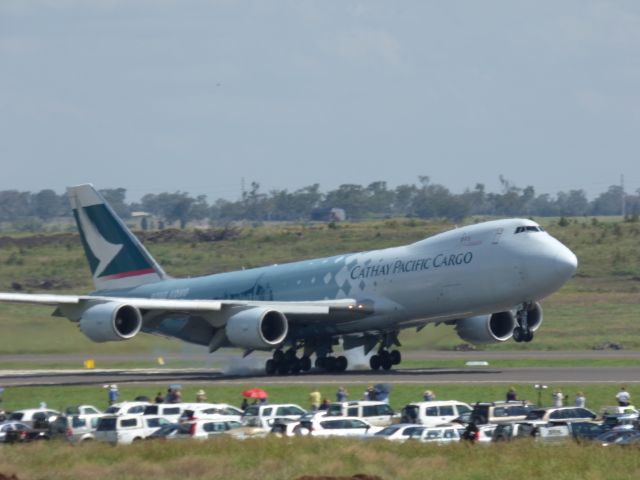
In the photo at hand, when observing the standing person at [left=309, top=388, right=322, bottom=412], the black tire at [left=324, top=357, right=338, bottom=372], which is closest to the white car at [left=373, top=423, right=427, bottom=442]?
the standing person at [left=309, top=388, right=322, bottom=412]

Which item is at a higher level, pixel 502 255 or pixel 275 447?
pixel 502 255

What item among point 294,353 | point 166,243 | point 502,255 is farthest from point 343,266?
point 166,243

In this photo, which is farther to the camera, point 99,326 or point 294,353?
point 294,353

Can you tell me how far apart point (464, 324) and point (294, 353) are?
7258 millimetres

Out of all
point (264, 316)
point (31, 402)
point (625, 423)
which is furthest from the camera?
point (264, 316)

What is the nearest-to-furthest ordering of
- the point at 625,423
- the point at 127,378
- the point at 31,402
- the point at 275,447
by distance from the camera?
the point at 275,447
the point at 625,423
the point at 31,402
the point at 127,378

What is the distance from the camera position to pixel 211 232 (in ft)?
508

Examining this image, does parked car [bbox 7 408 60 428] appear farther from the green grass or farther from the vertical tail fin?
the vertical tail fin

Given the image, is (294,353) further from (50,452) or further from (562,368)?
(50,452)

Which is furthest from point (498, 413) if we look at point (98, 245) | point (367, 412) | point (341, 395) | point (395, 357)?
point (98, 245)

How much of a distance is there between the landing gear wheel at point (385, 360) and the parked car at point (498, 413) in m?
18.8

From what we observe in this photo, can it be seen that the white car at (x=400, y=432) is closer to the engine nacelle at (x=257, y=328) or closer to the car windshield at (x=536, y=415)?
the car windshield at (x=536, y=415)

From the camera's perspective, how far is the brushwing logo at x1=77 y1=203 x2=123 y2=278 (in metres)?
67.6

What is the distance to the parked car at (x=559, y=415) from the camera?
39.2 metres
